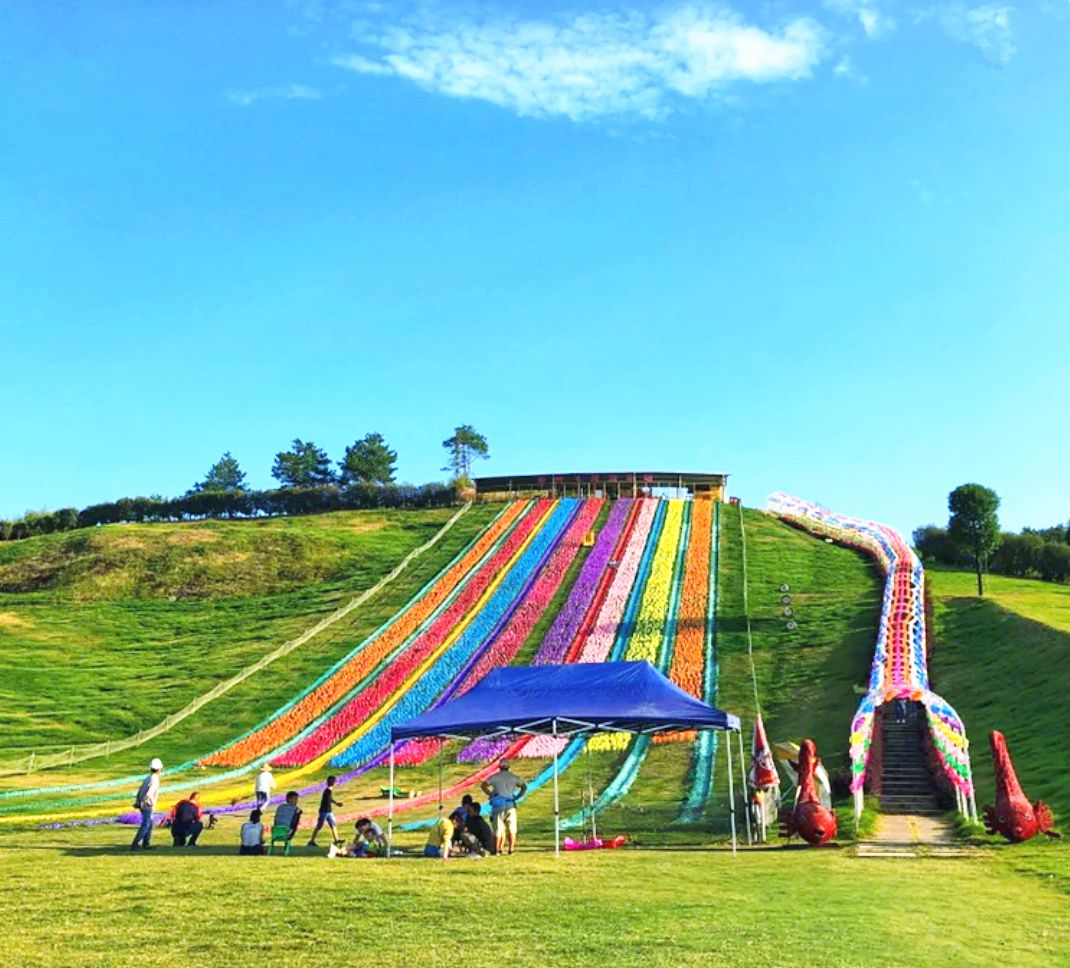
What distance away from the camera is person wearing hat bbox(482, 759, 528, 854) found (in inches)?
677

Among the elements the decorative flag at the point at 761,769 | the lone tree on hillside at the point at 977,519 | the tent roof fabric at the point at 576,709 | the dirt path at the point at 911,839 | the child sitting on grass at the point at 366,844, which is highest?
the lone tree on hillside at the point at 977,519

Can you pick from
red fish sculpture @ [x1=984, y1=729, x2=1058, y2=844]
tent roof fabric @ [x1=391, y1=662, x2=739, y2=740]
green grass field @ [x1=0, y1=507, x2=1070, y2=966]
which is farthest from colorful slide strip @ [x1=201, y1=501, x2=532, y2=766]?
red fish sculpture @ [x1=984, y1=729, x2=1058, y2=844]

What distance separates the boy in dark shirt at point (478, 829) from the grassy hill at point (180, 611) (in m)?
20.3

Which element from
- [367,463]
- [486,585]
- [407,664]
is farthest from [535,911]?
[367,463]

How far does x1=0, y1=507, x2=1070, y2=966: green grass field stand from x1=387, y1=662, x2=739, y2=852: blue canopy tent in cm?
207

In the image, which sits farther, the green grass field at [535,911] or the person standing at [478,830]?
the person standing at [478,830]

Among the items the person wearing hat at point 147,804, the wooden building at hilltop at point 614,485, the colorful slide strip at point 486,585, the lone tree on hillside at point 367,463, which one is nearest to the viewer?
the person wearing hat at point 147,804

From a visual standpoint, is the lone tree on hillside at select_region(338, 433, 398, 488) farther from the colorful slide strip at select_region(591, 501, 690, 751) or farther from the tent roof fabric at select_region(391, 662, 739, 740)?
the tent roof fabric at select_region(391, 662, 739, 740)

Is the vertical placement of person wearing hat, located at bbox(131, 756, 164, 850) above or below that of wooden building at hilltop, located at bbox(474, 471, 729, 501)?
below

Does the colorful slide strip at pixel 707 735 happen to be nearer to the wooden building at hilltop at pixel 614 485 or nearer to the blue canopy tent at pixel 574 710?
the blue canopy tent at pixel 574 710

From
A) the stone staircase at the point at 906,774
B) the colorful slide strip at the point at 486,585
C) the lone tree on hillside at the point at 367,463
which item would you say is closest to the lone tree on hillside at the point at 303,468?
the lone tree on hillside at the point at 367,463

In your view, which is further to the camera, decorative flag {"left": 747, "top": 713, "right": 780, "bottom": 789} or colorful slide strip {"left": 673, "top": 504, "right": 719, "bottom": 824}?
colorful slide strip {"left": 673, "top": 504, "right": 719, "bottom": 824}

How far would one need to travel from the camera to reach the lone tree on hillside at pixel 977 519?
50938 millimetres

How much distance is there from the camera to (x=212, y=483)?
124m
